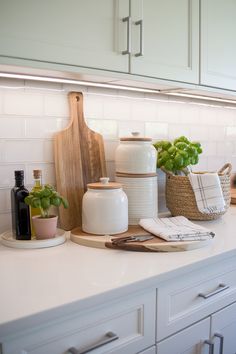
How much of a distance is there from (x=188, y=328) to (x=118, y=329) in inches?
11.7

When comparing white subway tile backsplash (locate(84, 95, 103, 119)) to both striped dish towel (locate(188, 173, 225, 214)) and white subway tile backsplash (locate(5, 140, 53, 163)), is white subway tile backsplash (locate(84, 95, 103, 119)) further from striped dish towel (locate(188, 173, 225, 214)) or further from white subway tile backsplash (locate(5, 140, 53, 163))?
striped dish towel (locate(188, 173, 225, 214))

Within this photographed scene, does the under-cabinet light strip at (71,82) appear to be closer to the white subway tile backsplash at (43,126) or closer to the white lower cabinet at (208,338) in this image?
the white subway tile backsplash at (43,126)

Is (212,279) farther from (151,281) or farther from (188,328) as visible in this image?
(151,281)

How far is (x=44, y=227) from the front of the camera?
4.31 feet

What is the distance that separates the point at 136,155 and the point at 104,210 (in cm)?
31

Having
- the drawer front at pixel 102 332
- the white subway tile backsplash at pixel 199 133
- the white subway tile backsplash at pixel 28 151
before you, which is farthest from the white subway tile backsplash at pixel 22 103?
the white subway tile backsplash at pixel 199 133

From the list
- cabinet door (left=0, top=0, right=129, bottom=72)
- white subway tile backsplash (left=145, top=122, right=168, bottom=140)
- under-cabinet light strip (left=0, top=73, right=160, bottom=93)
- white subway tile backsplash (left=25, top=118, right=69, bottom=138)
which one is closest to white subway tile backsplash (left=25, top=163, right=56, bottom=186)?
white subway tile backsplash (left=25, top=118, right=69, bottom=138)

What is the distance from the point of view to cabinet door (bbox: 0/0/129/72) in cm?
107

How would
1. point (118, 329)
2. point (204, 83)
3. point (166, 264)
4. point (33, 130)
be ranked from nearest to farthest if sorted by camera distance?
point (118, 329), point (166, 264), point (33, 130), point (204, 83)

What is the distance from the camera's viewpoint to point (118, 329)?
99cm

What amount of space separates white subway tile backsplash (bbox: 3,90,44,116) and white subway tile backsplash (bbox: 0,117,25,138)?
31mm

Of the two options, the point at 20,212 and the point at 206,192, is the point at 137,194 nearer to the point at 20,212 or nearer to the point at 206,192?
the point at 206,192

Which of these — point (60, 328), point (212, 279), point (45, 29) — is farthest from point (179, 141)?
point (60, 328)

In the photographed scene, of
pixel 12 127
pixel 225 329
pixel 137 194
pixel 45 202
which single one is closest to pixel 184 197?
pixel 137 194
